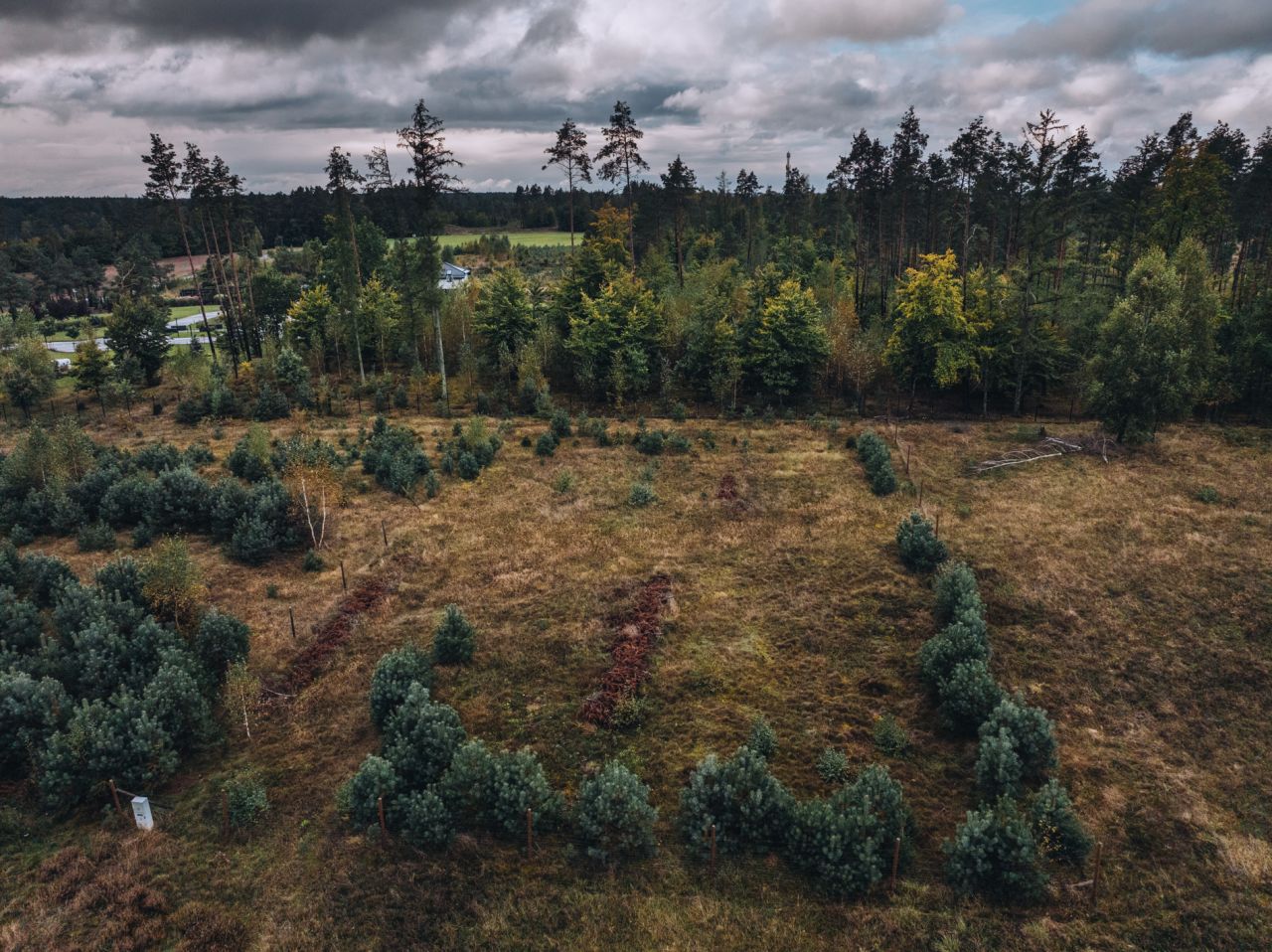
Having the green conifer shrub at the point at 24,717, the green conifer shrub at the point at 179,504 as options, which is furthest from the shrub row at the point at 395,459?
the green conifer shrub at the point at 24,717

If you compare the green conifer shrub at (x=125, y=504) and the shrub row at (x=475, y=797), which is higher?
the green conifer shrub at (x=125, y=504)

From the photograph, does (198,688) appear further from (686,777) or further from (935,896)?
(935,896)

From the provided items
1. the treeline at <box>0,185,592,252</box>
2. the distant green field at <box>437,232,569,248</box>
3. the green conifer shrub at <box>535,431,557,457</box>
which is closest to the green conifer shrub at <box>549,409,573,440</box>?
the green conifer shrub at <box>535,431,557,457</box>

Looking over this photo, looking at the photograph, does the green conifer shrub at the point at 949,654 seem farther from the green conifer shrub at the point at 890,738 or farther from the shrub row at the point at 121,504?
the shrub row at the point at 121,504

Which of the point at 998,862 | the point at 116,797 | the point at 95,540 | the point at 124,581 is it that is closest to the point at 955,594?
the point at 998,862

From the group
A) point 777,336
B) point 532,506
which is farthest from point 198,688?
point 777,336

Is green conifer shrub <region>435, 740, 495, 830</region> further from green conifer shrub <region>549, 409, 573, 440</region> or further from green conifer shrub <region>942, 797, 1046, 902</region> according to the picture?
green conifer shrub <region>549, 409, 573, 440</region>
